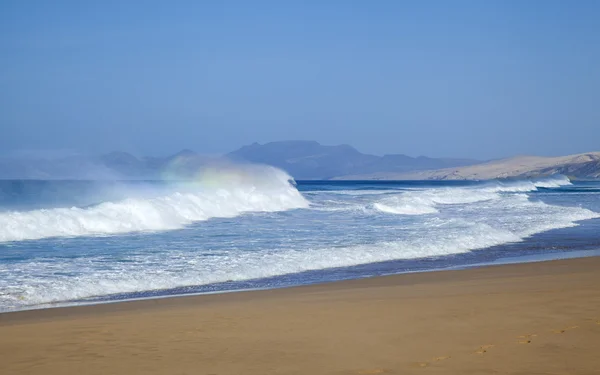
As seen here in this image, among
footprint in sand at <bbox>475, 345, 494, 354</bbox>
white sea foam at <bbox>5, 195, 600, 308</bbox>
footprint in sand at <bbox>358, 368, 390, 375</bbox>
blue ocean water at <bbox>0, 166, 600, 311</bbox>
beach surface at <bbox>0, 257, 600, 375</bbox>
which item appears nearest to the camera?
footprint in sand at <bbox>358, 368, 390, 375</bbox>

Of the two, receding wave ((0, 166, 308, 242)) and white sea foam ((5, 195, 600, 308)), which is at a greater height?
receding wave ((0, 166, 308, 242))

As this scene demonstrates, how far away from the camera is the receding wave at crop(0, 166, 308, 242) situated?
65.1 feet

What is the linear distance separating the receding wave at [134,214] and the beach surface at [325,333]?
37.1ft

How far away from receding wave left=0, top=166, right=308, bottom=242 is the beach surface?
11303mm

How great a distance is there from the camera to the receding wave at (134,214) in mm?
19844

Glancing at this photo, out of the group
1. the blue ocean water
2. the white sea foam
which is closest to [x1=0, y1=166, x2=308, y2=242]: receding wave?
the blue ocean water

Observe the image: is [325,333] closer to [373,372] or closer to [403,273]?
[373,372]

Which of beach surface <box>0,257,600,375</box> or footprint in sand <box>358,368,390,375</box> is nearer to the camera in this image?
footprint in sand <box>358,368,390,375</box>

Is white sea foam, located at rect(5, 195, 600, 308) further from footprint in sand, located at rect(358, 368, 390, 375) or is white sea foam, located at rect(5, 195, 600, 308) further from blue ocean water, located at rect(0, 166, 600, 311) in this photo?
footprint in sand, located at rect(358, 368, 390, 375)

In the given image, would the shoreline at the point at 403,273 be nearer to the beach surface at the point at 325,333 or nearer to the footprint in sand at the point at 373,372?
the beach surface at the point at 325,333

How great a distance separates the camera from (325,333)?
7.27 meters

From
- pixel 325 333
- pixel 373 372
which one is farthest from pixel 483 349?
pixel 325 333

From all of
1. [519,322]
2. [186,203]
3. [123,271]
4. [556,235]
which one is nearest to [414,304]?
[519,322]

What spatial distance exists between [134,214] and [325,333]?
1788 cm
